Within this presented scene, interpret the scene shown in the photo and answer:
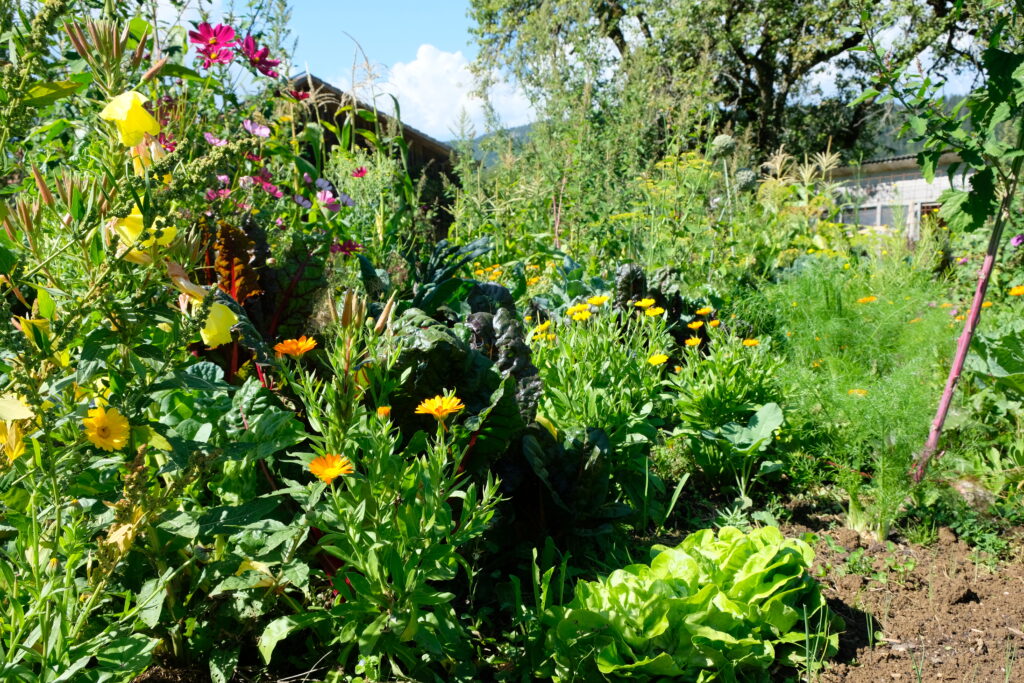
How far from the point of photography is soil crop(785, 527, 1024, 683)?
1924 millimetres

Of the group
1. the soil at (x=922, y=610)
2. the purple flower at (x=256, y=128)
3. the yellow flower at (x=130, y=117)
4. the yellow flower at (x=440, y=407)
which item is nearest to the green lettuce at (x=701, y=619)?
the soil at (x=922, y=610)

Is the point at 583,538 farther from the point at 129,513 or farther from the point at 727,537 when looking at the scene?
the point at 129,513

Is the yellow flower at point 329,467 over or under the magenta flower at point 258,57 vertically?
under

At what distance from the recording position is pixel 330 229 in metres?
3.34

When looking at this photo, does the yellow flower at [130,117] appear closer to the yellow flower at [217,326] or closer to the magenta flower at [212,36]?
the yellow flower at [217,326]

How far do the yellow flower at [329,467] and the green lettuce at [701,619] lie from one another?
0.74 metres

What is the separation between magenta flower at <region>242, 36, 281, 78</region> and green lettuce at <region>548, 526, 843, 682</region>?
2689 mm

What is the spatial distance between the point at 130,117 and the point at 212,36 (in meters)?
2.21

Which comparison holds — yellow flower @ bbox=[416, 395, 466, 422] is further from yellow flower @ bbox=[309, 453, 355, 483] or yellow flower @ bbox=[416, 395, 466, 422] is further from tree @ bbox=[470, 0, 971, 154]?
tree @ bbox=[470, 0, 971, 154]

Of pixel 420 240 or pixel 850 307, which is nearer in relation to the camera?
pixel 420 240

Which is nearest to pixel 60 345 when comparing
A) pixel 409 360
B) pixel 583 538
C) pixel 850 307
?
pixel 409 360

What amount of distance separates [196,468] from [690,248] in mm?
5150

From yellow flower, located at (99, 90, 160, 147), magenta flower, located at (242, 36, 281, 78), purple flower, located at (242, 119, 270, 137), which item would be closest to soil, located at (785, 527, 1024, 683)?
yellow flower, located at (99, 90, 160, 147)

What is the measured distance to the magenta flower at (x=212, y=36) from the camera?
2977 millimetres
